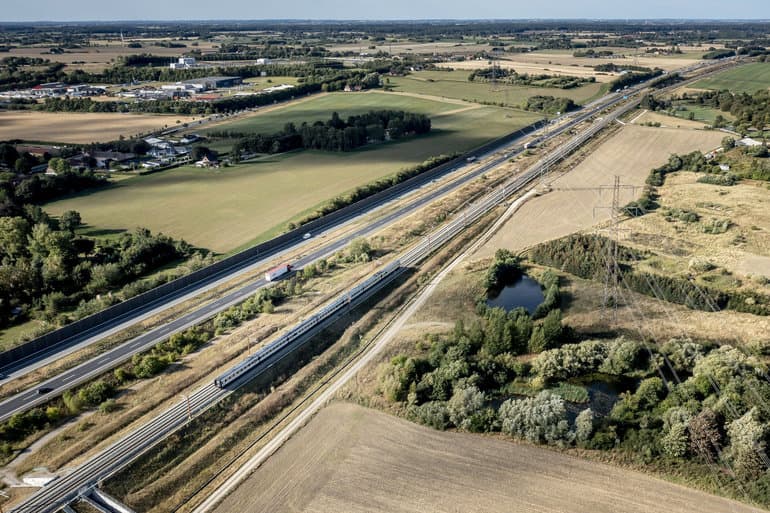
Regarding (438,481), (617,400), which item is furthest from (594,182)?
(438,481)

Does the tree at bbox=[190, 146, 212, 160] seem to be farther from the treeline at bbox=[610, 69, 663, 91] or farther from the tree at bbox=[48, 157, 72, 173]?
the treeline at bbox=[610, 69, 663, 91]

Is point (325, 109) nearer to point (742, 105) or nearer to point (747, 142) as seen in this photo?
point (747, 142)

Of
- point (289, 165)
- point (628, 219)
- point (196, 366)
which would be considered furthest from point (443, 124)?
point (196, 366)

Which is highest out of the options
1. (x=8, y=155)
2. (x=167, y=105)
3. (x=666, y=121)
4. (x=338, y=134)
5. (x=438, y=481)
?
(x=167, y=105)

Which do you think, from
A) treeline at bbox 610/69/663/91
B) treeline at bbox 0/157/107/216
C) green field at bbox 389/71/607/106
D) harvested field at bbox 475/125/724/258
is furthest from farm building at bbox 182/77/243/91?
treeline at bbox 610/69/663/91

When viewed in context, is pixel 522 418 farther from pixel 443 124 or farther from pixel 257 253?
pixel 443 124
